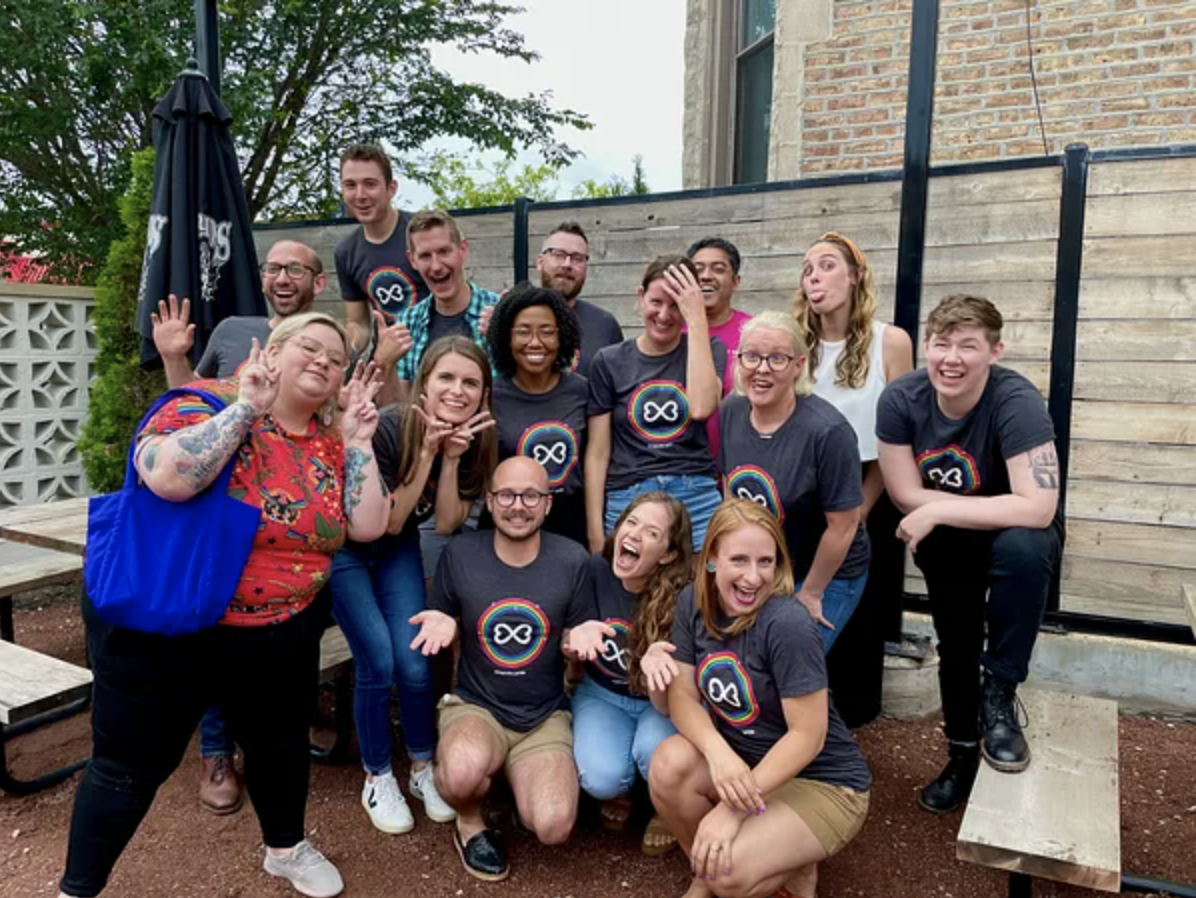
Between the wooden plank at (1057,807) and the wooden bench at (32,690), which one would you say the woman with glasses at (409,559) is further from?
the wooden plank at (1057,807)

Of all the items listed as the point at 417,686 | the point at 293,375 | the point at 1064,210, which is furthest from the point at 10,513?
the point at 1064,210

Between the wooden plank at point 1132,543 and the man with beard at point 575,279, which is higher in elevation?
the man with beard at point 575,279

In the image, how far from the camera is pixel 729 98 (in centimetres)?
716

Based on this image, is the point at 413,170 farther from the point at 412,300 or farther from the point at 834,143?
the point at 412,300

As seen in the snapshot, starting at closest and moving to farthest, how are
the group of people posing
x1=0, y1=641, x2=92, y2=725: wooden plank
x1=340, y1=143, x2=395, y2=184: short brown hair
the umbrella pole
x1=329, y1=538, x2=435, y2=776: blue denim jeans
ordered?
the group of people posing, x1=0, y1=641, x2=92, y2=725: wooden plank, x1=329, y1=538, x2=435, y2=776: blue denim jeans, x1=340, y1=143, x2=395, y2=184: short brown hair, the umbrella pole

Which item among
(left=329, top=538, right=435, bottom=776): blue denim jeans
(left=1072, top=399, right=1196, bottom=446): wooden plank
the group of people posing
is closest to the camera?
the group of people posing

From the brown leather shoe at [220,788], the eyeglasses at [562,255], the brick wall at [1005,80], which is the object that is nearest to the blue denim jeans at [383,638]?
the brown leather shoe at [220,788]

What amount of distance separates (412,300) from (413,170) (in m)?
6.80

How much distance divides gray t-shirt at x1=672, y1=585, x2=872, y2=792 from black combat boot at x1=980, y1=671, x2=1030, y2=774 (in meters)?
0.42

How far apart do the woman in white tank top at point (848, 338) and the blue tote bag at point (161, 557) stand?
2003mm

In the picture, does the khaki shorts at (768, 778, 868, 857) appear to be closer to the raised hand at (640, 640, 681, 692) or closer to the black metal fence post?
the raised hand at (640, 640, 681, 692)

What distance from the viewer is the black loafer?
108 inches

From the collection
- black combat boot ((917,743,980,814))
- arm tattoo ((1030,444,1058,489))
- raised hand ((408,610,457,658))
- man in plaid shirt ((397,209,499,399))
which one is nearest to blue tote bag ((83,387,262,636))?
raised hand ((408,610,457,658))

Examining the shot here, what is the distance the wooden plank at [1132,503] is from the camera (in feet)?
12.1
